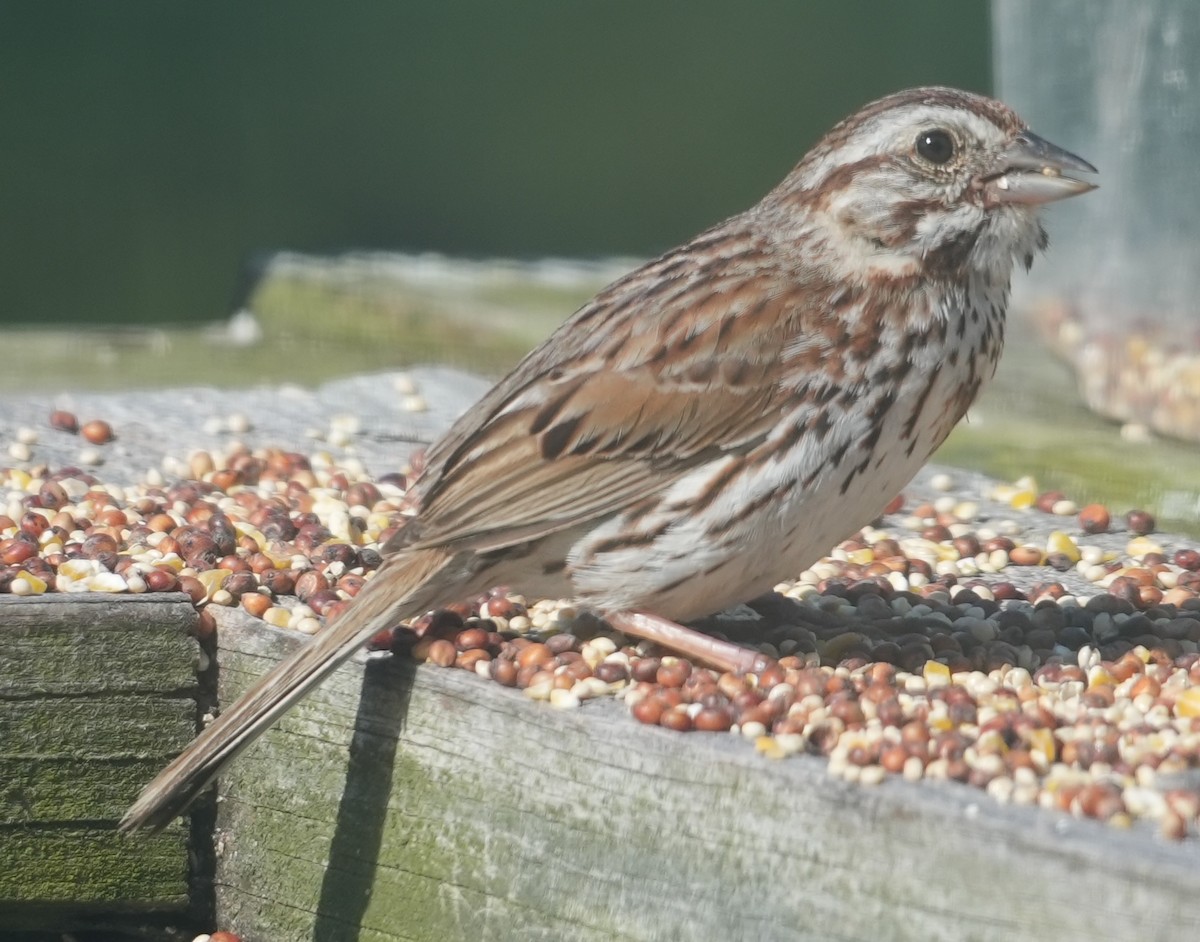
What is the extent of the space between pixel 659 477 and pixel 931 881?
1016 mm

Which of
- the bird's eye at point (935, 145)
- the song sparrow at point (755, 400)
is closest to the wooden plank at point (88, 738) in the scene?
the song sparrow at point (755, 400)

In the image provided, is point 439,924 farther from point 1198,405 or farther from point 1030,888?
point 1198,405

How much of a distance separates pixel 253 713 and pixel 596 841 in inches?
20.3

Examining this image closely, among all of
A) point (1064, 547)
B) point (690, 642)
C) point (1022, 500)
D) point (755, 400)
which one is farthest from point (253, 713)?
point (1022, 500)

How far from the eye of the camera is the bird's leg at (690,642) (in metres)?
2.94

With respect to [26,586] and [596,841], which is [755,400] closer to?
[596,841]

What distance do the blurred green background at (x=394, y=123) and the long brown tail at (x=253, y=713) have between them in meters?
5.67

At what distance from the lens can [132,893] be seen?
3.03 metres

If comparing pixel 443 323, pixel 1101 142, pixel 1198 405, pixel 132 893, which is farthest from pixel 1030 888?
pixel 443 323

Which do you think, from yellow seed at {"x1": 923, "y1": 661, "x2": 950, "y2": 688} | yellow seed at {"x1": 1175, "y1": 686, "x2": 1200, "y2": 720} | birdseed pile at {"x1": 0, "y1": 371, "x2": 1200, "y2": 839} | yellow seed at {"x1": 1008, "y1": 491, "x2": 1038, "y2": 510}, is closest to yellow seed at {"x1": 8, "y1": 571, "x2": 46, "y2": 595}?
birdseed pile at {"x1": 0, "y1": 371, "x2": 1200, "y2": 839}

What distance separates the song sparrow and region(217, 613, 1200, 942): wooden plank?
0.23 metres

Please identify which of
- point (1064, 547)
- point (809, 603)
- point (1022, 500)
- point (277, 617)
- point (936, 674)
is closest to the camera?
point (936, 674)

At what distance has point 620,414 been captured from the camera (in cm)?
318

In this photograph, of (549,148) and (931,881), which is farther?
(549,148)
